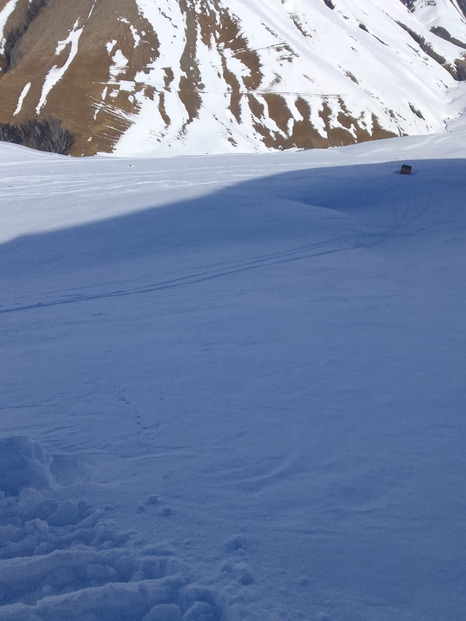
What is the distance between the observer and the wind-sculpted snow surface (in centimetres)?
229

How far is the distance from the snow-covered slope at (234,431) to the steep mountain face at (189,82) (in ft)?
106

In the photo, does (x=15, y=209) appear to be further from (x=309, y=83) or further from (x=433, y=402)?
(x=309, y=83)

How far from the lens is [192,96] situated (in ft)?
144

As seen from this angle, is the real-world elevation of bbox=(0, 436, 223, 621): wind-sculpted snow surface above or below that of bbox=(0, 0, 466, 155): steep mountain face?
below

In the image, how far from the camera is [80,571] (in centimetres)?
248

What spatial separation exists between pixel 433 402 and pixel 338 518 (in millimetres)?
1395

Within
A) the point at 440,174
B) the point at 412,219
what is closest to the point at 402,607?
the point at 412,219

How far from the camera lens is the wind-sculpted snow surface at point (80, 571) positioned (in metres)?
2.29

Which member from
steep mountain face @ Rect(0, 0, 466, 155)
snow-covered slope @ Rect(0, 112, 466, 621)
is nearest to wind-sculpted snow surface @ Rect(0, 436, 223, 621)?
snow-covered slope @ Rect(0, 112, 466, 621)

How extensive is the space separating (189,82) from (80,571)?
45869mm

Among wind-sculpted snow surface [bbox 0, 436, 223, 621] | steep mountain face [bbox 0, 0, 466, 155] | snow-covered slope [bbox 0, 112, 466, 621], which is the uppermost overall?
steep mountain face [bbox 0, 0, 466, 155]

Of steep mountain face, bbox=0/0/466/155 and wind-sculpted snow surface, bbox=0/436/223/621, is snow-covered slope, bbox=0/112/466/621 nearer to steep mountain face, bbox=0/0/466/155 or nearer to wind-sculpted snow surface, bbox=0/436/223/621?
wind-sculpted snow surface, bbox=0/436/223/621

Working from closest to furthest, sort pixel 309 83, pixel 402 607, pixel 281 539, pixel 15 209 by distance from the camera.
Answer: pixel 402 607
pixel 281 539
pixel 15 209
pixel 309 83

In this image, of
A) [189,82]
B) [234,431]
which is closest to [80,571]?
[234,431]
